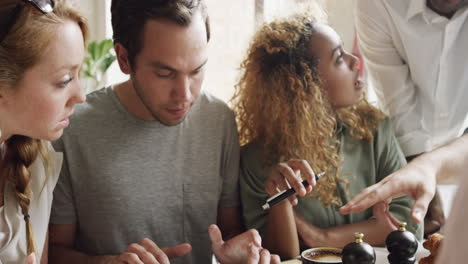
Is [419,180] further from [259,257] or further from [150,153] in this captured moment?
[150,153]

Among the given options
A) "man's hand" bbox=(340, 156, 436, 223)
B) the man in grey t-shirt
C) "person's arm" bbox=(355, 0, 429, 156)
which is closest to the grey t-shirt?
the man in grey t-shirt

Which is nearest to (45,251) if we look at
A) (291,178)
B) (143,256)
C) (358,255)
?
(143,256)

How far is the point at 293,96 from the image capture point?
185cm

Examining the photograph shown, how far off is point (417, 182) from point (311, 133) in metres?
0.42

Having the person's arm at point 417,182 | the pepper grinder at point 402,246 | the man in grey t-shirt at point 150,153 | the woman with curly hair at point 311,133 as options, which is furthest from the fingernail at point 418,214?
the man in grey t-shirt at point 150,153

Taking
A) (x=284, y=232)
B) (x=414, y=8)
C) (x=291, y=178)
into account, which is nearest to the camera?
(x=291, y=178)

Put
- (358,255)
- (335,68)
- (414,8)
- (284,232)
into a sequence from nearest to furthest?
(358,255)
(284,232)
(335,68)
(414,8)

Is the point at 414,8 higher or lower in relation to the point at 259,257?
higher

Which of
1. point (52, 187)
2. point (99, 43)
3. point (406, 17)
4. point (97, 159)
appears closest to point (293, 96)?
point (406, 17)

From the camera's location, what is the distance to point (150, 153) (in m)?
1.73

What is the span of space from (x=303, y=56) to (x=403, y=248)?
31.2 inches

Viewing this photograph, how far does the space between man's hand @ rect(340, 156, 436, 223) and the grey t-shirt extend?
49 cm

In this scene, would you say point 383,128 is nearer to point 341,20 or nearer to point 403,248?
point 403,248

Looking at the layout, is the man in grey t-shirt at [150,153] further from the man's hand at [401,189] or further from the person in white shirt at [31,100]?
the man's hand at [401,189]
